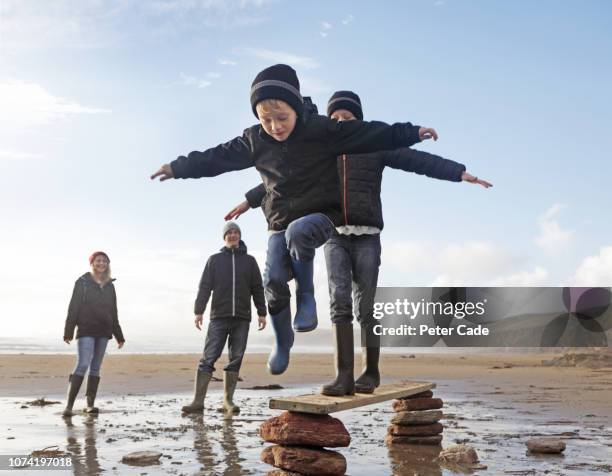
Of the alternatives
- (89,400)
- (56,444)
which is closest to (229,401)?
(89,400)

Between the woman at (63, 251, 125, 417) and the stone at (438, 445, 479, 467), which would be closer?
the stone at (438, 445, 479, 467)

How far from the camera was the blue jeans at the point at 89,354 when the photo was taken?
992cm

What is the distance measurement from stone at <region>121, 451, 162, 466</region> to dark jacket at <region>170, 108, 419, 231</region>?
2751 mm

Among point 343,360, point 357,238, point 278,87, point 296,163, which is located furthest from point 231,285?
point 278,87

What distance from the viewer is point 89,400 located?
9805 millimetres

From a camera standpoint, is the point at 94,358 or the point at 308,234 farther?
the point at 94,358

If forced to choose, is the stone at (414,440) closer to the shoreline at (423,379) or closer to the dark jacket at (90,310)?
the shoreline at (423,379)

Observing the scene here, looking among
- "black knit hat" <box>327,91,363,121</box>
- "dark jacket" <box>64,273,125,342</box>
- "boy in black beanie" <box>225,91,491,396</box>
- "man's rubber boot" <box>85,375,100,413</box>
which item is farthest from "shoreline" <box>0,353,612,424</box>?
"black knit hat" <box>327,91,363,121</box>

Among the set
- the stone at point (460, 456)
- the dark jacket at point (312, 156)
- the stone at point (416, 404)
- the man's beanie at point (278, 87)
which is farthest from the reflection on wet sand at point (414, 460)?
the man's beanie at point (278, 87)

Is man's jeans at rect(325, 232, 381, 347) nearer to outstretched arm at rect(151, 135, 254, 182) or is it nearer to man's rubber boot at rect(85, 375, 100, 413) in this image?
outstretched arm at rect(151, 135, 254, 182)

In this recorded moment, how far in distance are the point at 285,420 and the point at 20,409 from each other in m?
6.46

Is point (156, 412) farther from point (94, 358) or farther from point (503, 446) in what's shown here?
point (503, 446)

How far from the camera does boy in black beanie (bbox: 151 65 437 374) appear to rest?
454cm

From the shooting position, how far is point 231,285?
383 inches
